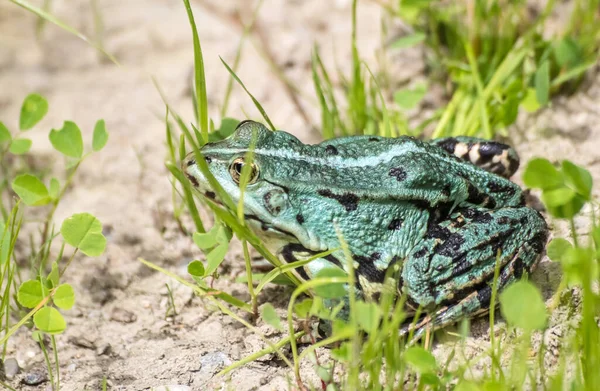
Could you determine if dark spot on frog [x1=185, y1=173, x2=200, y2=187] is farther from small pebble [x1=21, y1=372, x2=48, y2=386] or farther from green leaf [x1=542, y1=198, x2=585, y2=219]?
green leaf [x1=542, y1=198, x2=585, y2=219]

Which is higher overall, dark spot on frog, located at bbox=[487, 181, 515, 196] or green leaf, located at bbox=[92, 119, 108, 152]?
green leaf, located at bbox=[92, 119, 108, 152]

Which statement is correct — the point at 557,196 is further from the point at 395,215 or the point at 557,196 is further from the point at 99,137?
the point at 99,137

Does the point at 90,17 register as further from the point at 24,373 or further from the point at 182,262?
the point at 24,373

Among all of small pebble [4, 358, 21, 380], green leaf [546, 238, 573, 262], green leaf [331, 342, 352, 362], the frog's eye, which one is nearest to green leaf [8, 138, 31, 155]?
small pebble [4, 358, 21, 380]

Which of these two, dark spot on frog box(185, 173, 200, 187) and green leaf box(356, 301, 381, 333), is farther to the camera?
dark spot on frog box(185, 173, 200, 187)

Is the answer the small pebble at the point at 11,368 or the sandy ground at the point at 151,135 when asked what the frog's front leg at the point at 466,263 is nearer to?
the sandy ground at the point at 151,135

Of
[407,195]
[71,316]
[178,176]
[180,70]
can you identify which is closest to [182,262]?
[71,316]
